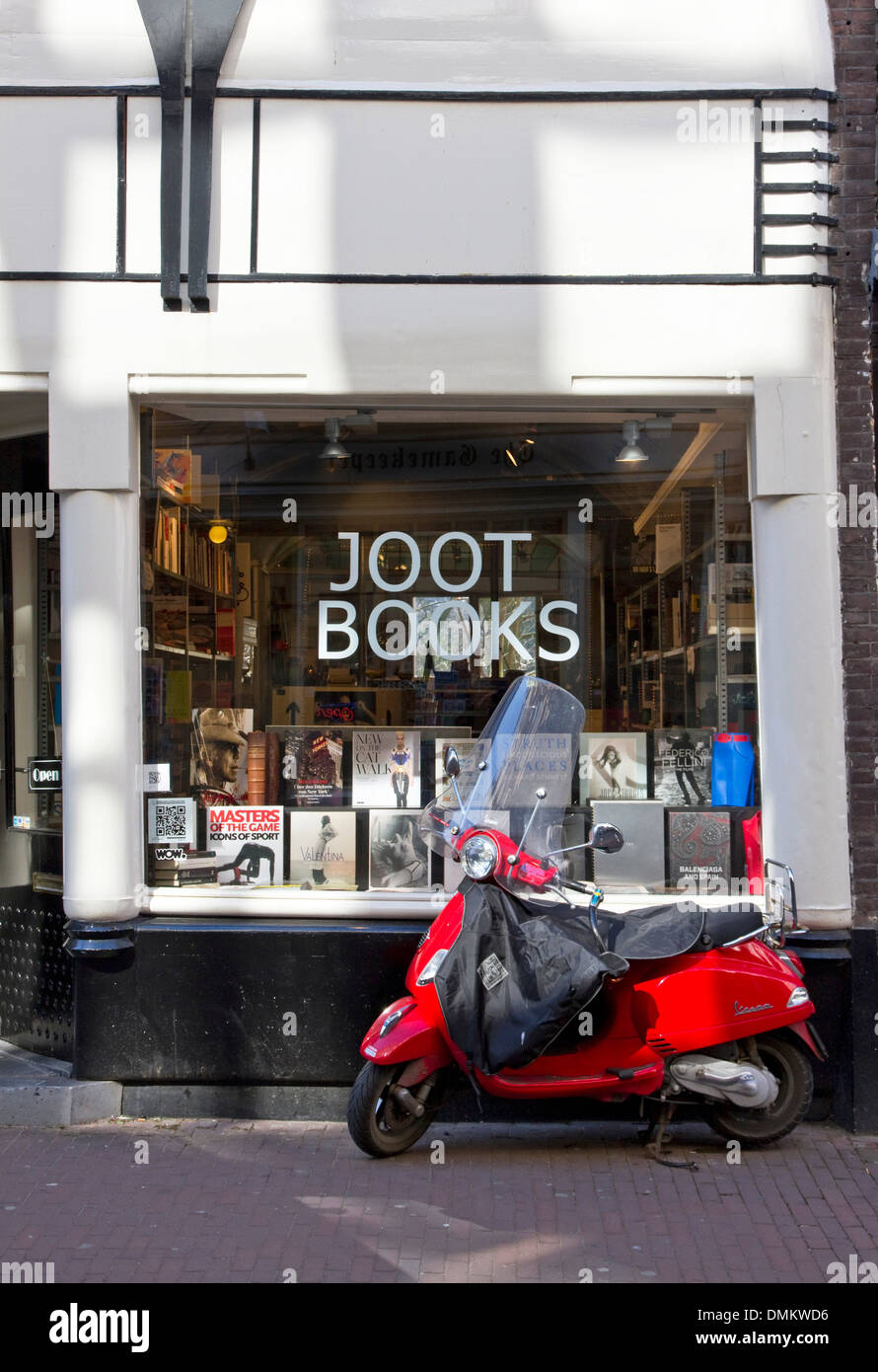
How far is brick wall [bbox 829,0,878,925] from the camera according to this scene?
19.4ft

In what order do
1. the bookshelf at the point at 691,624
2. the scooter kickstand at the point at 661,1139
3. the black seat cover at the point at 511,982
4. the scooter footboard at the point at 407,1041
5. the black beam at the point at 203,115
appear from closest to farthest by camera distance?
the black seat cover at the point at 511,982 < the scooter footboard at the point at 407,1041 < the scooter kickstand at the point at 661,1139 < the black beam at the point at 203,115 < the bookshelf at the point at 691,624

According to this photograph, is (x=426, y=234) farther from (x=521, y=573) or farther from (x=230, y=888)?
(x=230, y=888)

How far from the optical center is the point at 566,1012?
5.04 m

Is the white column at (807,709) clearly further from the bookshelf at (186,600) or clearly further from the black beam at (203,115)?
the black beam at (203,115)

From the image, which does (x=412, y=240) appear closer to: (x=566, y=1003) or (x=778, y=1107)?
(x=566, y=1003)

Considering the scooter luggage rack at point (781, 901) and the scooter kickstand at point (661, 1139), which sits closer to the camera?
the scooter kickstand at point (661, 1139)

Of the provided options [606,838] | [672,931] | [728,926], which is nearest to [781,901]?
[728,926]

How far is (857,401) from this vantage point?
602 cm

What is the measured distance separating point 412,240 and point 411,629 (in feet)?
6.26

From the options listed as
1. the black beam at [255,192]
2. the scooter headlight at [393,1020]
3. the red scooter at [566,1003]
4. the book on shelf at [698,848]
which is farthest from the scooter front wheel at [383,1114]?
the black beam at [255,192]

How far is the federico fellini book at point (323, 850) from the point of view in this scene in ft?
21.1

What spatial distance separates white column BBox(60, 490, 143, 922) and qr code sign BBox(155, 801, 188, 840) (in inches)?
9.9

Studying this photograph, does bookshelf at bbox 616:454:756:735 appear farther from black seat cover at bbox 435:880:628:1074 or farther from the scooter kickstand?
the scooter kickstand

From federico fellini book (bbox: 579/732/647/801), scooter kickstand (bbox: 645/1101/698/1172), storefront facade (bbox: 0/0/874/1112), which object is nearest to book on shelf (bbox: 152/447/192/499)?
storefront facade (bbox: 0/0/874/1112)
